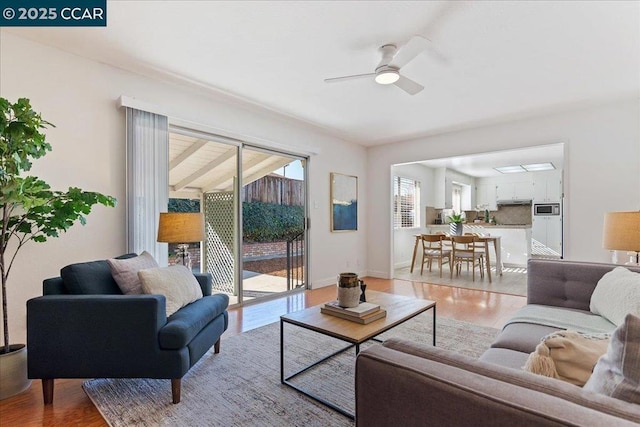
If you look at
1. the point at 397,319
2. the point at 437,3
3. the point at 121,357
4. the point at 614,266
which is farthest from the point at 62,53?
the point at 614,266

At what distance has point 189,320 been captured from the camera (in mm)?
1947

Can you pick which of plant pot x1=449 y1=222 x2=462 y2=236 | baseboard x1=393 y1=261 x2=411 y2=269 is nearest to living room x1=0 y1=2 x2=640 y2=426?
plant pot x1=449 y1=222 x2=462 y2=236

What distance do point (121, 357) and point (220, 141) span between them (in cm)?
260

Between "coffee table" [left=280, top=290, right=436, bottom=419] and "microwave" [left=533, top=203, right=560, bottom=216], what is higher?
"microwave" [left=533, top=203, right=560, bottom=216]

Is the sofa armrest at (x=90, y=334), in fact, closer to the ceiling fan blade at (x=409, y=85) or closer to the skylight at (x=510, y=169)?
the ceiling fan blade at (x=409, y=85)

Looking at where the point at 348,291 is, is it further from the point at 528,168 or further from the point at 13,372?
the point at 528,168

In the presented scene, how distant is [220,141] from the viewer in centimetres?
375

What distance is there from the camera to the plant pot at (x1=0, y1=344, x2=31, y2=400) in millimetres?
1922

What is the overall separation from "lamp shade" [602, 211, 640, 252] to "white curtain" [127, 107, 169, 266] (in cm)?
386

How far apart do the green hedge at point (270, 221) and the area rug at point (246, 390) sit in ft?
5.30

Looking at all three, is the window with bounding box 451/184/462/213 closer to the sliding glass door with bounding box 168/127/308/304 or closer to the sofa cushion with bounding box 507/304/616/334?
the sliding glass door with bounding box 168/127/308/304

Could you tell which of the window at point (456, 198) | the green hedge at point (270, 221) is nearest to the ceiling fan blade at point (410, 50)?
the green hedge at point (270, 221)

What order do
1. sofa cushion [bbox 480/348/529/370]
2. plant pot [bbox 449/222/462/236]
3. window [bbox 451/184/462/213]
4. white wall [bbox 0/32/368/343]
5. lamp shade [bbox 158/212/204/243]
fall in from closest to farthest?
1. sofa cushion [bbox 480/348/529/370]
2. white wall [bbox 0/32/368/343]
3. lamp shade [bbox 158/212/204/243]
4. plant pot [bbox 449/222/462/236]
5. window [bbox 451/184/462/213]

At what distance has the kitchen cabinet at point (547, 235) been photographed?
7652mm
